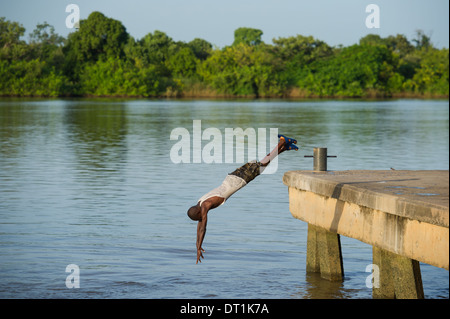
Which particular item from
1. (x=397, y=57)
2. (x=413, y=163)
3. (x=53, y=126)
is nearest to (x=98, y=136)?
(x=53, y=126)

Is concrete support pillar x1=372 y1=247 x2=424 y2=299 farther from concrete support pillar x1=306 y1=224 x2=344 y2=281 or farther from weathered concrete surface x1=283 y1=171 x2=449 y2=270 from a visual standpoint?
concrete support pillar x1=306 y1=224 x2=344 y2=281

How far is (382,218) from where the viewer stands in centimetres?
873

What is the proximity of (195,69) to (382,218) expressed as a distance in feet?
330

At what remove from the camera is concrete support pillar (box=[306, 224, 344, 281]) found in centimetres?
1056

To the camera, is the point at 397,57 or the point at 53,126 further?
the point at 397,57

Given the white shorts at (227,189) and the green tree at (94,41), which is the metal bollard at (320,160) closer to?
the white shorts at (227,189)

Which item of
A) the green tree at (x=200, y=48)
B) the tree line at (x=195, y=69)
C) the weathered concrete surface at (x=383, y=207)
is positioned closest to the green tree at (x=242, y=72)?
the tree line at (x=195, y=69)

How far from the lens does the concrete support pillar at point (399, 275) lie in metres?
9.04

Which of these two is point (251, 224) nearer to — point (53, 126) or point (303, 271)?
point (303, 271)

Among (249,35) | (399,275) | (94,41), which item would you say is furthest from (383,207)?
(249,35)

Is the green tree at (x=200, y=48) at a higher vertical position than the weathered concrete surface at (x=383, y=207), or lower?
higher

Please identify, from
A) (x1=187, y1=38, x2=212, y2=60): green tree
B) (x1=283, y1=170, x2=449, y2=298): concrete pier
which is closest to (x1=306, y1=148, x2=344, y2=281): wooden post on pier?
(x1=283, y1=170, x2=449, y2=298): concrete pier

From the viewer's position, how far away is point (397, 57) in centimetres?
10794
